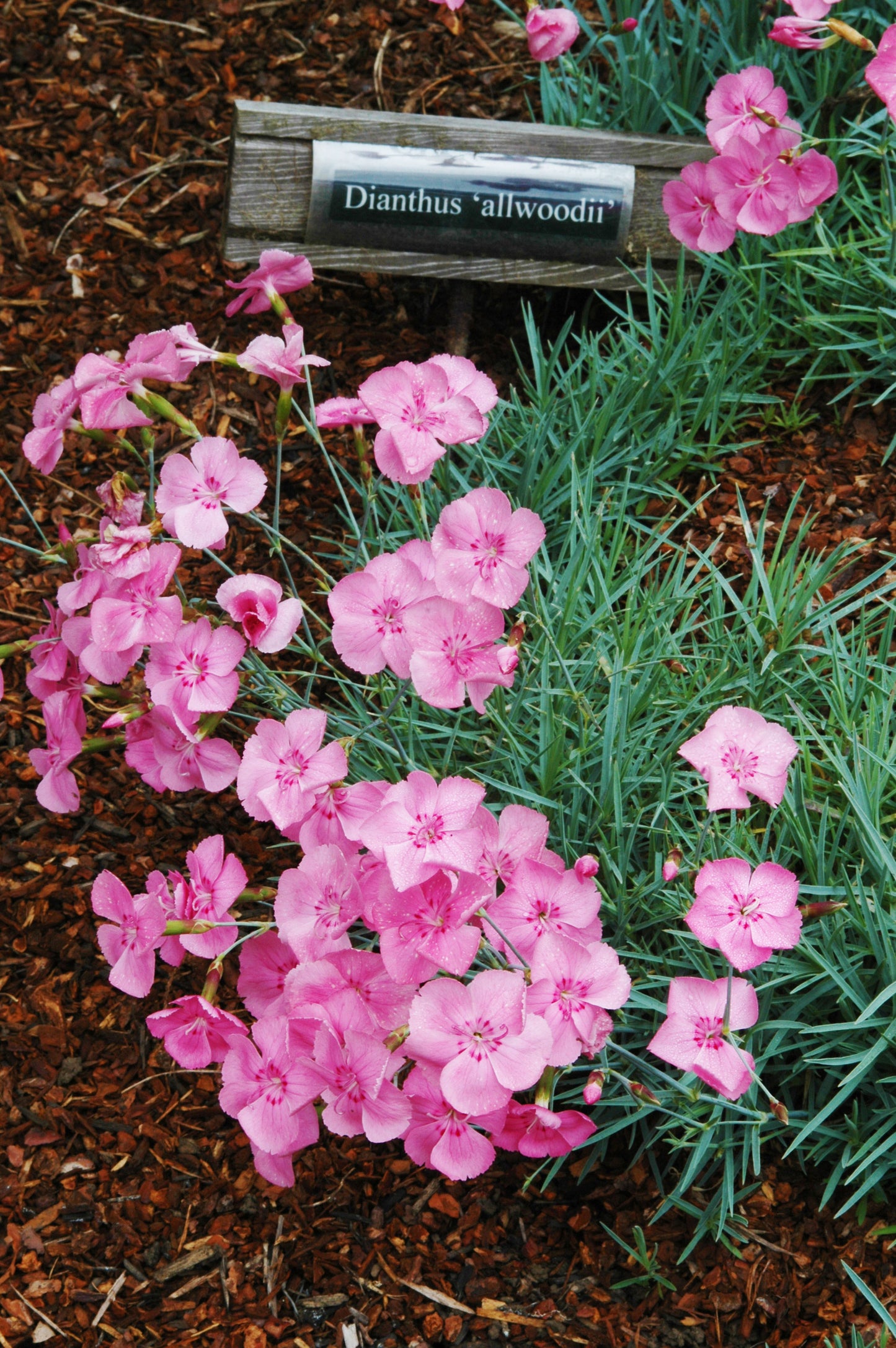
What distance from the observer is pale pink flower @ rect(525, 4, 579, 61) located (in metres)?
2.05

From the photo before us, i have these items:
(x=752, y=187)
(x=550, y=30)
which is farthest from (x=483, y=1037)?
(x=550, y=30)

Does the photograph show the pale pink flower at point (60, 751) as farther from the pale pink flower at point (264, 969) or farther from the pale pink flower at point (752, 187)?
the pale pink flower at point (752, 187)

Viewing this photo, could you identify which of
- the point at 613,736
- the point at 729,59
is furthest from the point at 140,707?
the point at 729,59

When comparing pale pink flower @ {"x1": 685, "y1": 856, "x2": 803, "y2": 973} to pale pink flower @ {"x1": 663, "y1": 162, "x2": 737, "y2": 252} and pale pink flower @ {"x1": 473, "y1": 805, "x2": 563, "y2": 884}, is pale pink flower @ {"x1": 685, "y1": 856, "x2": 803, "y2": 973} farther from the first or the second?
pale pink flower @ {"x1": 663, "y1": 162, "x2": 737, "y2": 252}

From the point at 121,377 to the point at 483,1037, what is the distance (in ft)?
2.54

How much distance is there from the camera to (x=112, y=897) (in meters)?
1.39

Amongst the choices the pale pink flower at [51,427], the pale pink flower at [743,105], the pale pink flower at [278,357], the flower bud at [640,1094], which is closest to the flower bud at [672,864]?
the flower bud at [640,1094]

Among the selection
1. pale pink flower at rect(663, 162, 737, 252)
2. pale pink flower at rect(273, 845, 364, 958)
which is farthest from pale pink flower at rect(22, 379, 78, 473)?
pale pink flower at rect(663, 162, 737, 252)

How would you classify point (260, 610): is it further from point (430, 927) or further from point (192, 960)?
point (192, 960)

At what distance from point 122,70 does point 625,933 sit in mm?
2128

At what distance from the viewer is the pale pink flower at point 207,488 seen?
4.17 ft

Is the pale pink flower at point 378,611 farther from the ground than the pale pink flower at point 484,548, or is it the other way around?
the pale pink flower at point 484,548

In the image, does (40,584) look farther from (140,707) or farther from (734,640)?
(734,640)

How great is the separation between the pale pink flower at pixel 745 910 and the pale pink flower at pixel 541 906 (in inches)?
4.0
